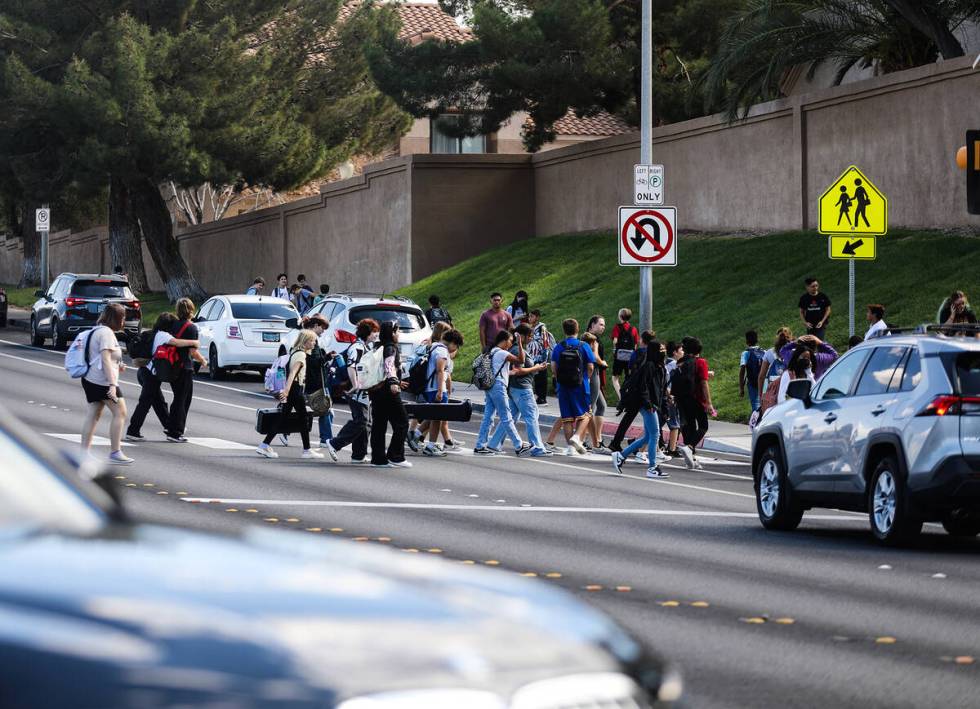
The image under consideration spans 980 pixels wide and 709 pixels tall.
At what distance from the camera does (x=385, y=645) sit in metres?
3.09

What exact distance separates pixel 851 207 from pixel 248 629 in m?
19.5

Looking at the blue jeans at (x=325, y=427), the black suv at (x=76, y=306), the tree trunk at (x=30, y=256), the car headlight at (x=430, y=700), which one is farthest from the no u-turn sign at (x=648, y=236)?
the tree trunk at (x=30, y=256)

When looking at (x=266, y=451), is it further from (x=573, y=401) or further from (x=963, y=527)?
(x=963, y=527)

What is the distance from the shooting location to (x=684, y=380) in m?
21.1

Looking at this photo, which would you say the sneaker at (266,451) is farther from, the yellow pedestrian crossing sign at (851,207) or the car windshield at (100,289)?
the car windshield at (100,289)

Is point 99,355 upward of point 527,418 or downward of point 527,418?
upward

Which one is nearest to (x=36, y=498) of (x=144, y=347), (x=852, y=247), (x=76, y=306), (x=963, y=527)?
(x=963, y=527)

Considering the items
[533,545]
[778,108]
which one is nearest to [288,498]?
[533,545]

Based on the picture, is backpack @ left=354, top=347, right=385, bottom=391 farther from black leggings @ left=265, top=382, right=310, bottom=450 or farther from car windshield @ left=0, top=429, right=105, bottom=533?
car windshield @ left=0, top=429, right=105, bottom=533

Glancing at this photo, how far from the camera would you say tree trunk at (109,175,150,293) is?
59.9 m

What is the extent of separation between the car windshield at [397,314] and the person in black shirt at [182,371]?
8.51 meters

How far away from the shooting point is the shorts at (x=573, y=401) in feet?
71.4

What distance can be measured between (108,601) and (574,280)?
115 ft

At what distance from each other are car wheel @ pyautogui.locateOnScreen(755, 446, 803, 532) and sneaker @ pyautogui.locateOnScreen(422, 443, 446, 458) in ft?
22.0
